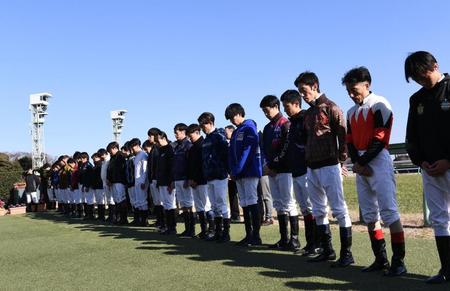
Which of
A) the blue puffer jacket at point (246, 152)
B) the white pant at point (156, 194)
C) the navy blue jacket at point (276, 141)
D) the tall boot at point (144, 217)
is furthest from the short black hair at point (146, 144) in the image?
the navy blue jacket at point (276, 141)

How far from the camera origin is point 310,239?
6531 millimetres

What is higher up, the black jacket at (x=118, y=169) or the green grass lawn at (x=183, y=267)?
the black jacket at (x=118, y=169)

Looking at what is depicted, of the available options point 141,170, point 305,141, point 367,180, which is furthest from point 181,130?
point 367,180

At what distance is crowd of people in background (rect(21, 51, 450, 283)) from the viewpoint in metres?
4.55

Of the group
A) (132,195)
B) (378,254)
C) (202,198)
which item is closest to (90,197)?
(132,195)

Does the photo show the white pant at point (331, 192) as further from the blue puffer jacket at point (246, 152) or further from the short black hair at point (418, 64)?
the blue puffer jacket at point (246, 152)

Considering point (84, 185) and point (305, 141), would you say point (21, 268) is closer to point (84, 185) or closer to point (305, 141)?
point (305, 141)

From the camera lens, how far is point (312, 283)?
4.62 meters

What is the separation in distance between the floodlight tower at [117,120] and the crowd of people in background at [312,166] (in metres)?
23.7

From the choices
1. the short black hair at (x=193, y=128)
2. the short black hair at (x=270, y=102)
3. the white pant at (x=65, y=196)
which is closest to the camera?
the short black hair at (x=270, y=102)

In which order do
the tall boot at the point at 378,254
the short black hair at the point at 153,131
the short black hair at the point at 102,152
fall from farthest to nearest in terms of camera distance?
the short black hair at the point at 102,152
the short black hair at the point at 153,131
the tall boot at the point at 378,254

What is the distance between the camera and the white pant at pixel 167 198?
400 inches

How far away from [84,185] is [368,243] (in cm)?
1126

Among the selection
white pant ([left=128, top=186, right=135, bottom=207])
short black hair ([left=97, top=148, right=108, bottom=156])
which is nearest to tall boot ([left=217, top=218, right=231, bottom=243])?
white pant ([left=128, top=186, right=135, bottom=207])
